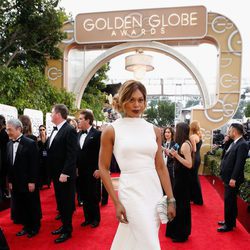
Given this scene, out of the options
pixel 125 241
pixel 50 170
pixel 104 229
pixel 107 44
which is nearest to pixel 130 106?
pixel 125 241

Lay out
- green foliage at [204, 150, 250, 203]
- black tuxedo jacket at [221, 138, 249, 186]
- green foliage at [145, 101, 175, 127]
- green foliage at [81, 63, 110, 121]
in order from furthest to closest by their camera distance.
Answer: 1. green foliage at [145, 101, 175, 127]
2. green foliage at [81, 63, 110, 121]
3. green foliage at [204, 150, 250, 203]
4. black tuxedo jacket at [221, 138, 249, 186]

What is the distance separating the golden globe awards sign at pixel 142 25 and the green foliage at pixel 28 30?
1055mm

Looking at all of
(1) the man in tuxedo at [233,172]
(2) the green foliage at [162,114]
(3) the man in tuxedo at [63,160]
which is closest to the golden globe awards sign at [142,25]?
(1) the man in tuxedo at [233,172]

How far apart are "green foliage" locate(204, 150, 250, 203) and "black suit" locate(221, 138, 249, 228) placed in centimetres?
41

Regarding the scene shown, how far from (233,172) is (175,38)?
236 inches

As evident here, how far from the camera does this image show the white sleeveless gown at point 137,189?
1665mm

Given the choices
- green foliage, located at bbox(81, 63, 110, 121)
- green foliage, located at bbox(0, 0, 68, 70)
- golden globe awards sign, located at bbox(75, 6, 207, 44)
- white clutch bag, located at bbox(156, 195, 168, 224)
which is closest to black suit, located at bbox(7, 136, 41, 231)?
white clutch bag, located at bbox(156, 195, 168, 224)

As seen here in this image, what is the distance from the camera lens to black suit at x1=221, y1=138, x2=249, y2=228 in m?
3.56

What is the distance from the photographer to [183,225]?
3.39 meters

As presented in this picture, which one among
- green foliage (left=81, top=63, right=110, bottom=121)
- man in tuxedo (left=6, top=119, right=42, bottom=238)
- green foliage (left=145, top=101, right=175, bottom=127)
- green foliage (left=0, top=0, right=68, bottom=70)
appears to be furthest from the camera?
green foliage (left=145, top=101, right=175, bottom=127)

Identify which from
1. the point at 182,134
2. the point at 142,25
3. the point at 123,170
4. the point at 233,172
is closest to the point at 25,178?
the point at 182,134

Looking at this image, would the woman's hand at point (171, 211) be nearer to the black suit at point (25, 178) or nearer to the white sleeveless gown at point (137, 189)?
the white sleeveless gown at point (137, 189)

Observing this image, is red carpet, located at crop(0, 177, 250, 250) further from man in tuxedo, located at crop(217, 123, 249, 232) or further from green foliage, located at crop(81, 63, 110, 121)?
green foliage, located at crop(81, 63, 110, 121)

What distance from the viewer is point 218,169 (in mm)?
6461
